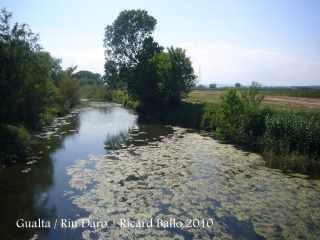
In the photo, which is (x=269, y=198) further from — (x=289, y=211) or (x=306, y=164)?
(x=306, y=164)

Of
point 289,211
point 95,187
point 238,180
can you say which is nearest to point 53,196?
point 95,187

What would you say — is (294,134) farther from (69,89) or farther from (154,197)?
(69,89)

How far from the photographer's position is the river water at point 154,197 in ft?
26.2

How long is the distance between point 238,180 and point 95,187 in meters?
6.50

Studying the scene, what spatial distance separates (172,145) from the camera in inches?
764

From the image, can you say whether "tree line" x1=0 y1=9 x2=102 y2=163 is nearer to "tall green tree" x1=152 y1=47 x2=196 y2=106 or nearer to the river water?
the river water

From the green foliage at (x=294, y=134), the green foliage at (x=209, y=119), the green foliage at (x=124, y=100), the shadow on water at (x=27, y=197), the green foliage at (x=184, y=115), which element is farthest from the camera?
the green foliage at (x=124, y=100)

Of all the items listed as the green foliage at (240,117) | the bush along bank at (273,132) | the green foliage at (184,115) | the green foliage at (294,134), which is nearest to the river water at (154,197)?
the bush along bank at (273,132)

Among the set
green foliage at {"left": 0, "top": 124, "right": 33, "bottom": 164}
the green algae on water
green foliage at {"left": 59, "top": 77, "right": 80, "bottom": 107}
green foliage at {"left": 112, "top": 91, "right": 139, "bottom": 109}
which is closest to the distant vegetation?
green foliage at {"left": 0, "top": 124, "right": 33, "bottom": 164}

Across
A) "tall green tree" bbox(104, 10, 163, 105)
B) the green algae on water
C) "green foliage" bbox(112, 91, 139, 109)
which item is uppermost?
"tall green tree" bbox(104, 10, 163, 105)

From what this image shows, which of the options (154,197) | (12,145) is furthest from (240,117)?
(12,145)

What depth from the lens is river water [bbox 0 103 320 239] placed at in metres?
7.98

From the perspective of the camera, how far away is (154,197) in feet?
33.8

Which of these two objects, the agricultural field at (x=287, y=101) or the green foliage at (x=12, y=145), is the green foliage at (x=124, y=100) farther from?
the green foliage at (x=12, y=145)
